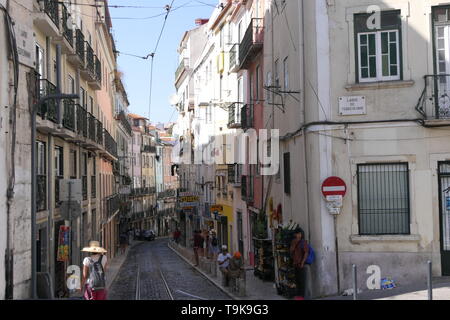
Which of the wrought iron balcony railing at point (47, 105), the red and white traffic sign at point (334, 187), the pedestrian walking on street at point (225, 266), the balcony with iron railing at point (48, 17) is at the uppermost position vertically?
the balcony with iron railing at point (48, 17)

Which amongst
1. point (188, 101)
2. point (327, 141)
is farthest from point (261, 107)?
point (188, 101)

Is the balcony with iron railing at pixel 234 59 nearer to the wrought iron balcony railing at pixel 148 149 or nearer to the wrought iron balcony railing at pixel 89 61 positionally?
the wrought iron balcony railing at pixel 89 61

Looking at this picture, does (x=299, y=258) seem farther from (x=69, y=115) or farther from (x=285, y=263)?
(x=69, y=115)

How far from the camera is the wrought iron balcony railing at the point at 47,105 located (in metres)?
16.5

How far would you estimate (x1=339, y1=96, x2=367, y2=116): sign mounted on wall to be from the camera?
15.0 meters

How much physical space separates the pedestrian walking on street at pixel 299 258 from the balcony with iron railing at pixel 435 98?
4.03 m

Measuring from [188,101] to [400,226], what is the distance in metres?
38.5

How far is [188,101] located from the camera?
52.3 meters

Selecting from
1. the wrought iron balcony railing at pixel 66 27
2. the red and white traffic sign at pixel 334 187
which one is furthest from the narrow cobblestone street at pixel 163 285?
the wrought iron balcony railing at pixel 66 27

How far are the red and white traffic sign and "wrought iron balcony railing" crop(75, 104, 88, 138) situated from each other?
10.6m

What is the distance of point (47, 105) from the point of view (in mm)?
16938

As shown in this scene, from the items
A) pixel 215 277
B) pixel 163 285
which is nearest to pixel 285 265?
pixel 163 285

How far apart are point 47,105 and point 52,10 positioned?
2.89m

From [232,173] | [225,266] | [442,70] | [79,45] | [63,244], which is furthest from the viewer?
[232,173]
